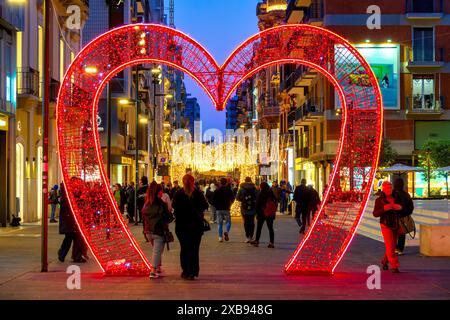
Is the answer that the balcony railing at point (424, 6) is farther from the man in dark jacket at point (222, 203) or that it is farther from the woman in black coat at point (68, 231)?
the woman in black coat at point (68, 231)

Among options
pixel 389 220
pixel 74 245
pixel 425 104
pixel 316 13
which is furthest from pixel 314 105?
pixel 389 220

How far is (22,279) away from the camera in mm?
13852

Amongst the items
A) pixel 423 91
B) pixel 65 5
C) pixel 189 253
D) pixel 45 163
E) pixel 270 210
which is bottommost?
pixel 189 253

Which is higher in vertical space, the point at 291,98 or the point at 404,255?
the point at 291,98

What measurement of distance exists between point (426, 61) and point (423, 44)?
1.37 metres

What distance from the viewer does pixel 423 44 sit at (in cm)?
5319

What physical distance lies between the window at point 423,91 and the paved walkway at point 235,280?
34.9m

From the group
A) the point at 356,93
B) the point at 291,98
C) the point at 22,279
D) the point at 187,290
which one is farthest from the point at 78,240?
the point at 291,98

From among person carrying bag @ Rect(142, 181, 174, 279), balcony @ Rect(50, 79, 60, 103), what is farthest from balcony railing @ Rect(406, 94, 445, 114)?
person carrying bag @ Rect(142, 181, 174, 279)

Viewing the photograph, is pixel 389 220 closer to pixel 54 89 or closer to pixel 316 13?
pixel 54 89

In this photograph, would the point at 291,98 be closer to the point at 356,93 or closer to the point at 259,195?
the point at 259,195

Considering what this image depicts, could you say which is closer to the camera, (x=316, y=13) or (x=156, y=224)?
(x=156, y=224)

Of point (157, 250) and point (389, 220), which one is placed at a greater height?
point (389, 220)
